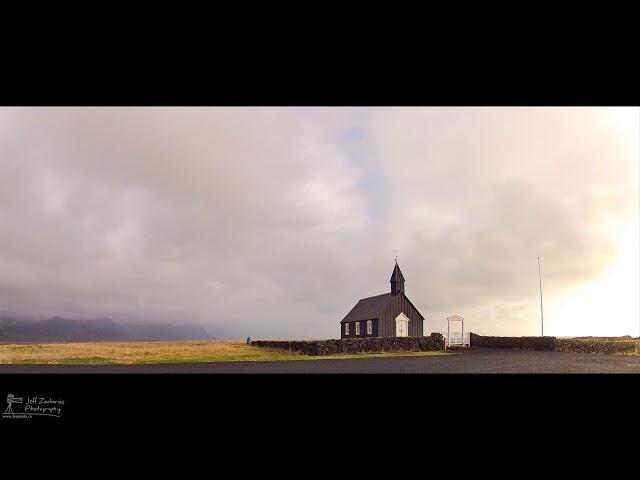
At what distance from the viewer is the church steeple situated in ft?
125

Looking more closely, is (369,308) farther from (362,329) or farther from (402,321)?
(402,321)

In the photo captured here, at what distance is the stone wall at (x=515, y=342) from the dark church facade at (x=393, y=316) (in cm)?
440

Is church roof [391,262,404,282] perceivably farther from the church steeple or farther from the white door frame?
the white door frame

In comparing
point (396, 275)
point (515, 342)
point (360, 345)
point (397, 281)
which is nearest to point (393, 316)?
point (397, 281)

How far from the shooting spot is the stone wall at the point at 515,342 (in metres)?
28.0

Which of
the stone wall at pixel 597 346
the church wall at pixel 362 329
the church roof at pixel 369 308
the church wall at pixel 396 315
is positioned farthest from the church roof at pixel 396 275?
the stone wall at pixel 597 346

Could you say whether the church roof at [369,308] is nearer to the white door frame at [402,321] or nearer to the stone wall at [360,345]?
the white door frame at [402,321]

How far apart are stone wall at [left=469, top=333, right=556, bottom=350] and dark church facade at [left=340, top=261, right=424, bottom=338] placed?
4403 millimetres

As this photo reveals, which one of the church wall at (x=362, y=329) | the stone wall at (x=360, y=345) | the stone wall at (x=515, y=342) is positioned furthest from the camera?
the church wall at (x=362, y=329)

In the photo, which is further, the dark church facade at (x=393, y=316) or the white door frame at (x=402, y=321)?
the white door frame at (x=402, y=321)
